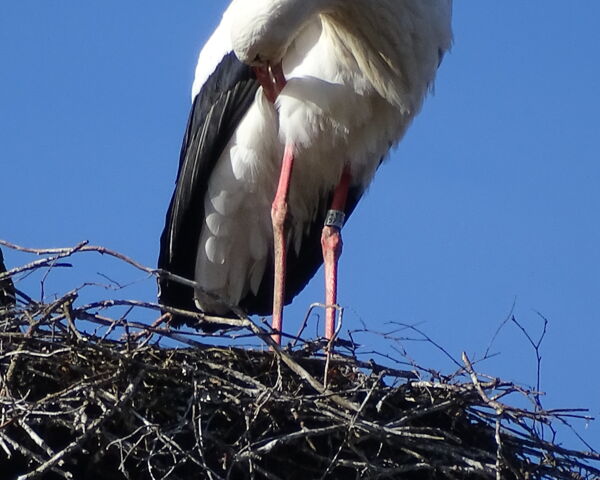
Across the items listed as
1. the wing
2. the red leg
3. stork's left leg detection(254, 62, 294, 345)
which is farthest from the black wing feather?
the red leg

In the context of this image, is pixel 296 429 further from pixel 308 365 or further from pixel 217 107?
pixel 217 107

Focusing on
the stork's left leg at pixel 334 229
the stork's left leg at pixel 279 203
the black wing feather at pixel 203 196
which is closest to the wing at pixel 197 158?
the black wing feather at pixel 203 196

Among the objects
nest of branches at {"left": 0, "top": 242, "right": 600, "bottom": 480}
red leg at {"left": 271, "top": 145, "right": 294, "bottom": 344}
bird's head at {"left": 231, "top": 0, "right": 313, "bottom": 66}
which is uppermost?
bird's head at {"left": 231, "top": 0, "right": 313, "bottom": 66}

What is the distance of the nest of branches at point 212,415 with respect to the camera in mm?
5598

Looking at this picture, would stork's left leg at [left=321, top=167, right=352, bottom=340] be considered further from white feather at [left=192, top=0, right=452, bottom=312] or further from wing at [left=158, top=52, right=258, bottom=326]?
wing at [left=158, top=52, right=258, bottom=326]

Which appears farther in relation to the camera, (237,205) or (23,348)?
(237,205)

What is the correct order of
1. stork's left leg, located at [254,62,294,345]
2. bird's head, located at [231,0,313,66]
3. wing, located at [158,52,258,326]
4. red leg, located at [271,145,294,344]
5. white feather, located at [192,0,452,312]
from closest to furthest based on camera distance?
bird's head, located at [231,0,313,66] < white feather, located at [192,0,452,312] < stork's left leg, located at [254,62,294,345] < red leg, located at [271,145,294,344] < wing, located at [158,52,258,326]

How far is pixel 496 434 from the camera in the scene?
18.7 ft

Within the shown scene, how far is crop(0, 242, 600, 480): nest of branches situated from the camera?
5.60 m

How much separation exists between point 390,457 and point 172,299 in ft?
7.83

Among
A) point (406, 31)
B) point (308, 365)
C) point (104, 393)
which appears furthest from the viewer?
point (406, 31)

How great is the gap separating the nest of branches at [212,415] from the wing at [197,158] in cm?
170

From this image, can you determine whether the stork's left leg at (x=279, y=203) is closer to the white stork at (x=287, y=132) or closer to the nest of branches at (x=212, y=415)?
the white stork at (x=287, y=132)

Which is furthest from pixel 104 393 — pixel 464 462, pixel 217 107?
pixel 217 107
